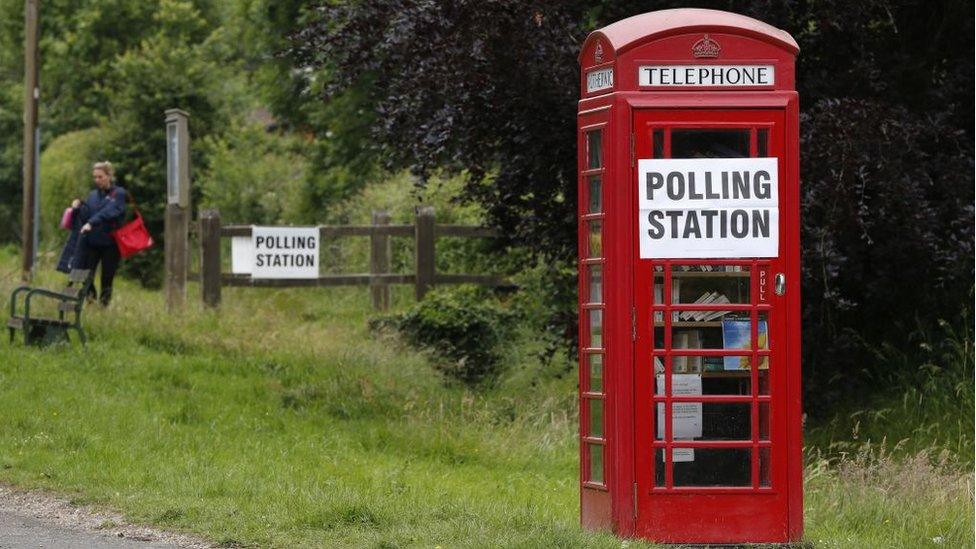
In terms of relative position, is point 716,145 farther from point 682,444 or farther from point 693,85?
point 682,444

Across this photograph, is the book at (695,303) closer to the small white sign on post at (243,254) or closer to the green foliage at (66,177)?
the small white sign on post at (243,254)

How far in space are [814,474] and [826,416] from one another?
132 inches

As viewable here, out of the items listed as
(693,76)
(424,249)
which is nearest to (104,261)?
(424,249)

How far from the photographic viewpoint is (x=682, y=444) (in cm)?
789

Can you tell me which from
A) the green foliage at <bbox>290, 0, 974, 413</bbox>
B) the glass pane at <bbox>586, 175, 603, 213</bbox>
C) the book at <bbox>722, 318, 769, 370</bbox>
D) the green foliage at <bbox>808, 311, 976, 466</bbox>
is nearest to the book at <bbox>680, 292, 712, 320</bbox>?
the book at <bbox>722, 318, 769, 370</bbox>

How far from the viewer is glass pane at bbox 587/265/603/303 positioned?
7996 mm

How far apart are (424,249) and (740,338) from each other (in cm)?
1402

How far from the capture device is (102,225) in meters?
18.1

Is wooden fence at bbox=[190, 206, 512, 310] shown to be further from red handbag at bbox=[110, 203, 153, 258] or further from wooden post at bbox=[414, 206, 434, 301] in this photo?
red handbag at bbox=[110, 203, 153, 258]

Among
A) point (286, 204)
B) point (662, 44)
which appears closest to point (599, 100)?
point (662, 44)

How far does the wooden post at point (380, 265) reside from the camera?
2188 cm

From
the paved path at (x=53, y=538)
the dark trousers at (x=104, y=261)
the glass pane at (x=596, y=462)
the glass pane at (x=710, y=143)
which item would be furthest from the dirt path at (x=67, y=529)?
the dark trousers at (x=104, y=261)

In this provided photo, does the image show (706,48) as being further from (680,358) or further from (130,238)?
(130,238)

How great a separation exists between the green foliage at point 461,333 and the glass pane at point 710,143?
9.91 metres
